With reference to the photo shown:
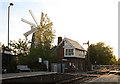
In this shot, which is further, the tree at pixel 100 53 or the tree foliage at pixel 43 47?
the tree at pixel 100 53

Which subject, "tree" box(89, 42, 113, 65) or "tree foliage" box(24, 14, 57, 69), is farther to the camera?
"tree" box(89, 42, 113, 65)

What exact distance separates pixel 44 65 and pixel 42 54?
5.22m

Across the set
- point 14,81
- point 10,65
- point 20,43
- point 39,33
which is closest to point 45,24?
point 39,33

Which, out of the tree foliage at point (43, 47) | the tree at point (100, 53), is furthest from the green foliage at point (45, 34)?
the tree at point (100, 53)

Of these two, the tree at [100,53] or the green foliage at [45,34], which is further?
the tree at [100,53]

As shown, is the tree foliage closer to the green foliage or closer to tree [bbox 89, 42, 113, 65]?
the green foliage

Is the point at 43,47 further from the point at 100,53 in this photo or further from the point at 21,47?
the point at 100,53

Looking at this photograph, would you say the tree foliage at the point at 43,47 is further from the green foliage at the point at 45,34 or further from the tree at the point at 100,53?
the tree at the point at 100,53

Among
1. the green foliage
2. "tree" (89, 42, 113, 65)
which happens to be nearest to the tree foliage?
the green foliage

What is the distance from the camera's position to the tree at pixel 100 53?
71.3 meters

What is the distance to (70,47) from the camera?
4734 cm

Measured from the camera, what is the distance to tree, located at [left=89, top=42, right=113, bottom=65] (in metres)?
71.3

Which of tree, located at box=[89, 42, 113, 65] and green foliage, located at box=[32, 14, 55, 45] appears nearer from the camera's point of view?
green foliage, located at box=[32, 14, 55, 45]

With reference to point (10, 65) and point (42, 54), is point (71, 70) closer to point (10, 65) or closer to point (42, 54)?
point (42, 54)
